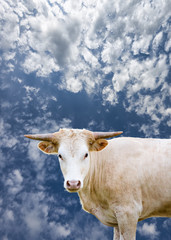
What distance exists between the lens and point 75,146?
16.9ft

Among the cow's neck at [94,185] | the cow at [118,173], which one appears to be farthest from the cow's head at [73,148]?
the cow's neck at [94,185]

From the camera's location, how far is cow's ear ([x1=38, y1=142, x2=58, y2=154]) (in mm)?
5904

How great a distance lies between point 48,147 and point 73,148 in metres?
1.29

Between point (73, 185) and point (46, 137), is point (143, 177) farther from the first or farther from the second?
point (46, 137)

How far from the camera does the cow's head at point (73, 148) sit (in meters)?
4.68

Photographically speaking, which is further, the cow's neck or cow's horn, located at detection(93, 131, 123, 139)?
the cow's neck

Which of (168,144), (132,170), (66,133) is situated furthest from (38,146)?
(168,144)

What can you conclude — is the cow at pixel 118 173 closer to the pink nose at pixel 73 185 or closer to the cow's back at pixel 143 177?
the cow's back at pixel 143 177

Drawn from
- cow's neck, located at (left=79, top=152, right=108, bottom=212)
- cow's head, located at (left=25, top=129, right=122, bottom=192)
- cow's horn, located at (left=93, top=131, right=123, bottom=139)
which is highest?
cow's horn, located at (left=93, top=131, right=123, bottom=139)

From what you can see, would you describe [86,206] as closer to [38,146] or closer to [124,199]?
[124,199]

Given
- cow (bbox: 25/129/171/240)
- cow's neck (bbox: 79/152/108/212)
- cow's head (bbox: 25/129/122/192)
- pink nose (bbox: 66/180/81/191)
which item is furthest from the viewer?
cow's neck (bbox: 79/152/108/212)

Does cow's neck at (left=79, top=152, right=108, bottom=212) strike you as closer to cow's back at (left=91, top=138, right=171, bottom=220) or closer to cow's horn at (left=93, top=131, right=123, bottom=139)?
cow's back at (left=91, top=138, right=171, bottom=220)

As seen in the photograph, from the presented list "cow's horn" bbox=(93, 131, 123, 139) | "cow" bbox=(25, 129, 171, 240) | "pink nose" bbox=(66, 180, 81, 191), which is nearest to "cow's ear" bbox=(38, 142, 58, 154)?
"cow" bbox=(25, 129, 171, 240)

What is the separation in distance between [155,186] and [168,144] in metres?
1.63
